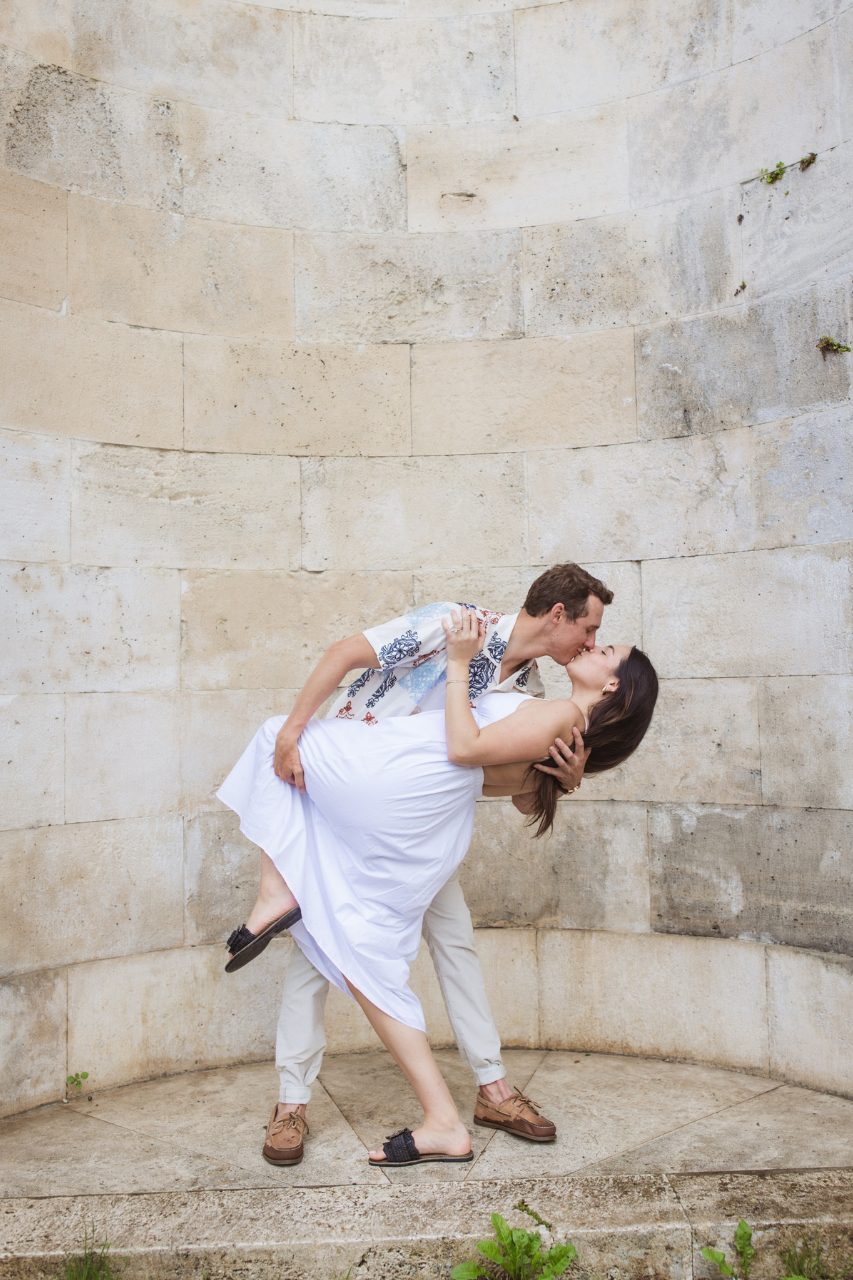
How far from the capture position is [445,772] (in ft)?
11.4

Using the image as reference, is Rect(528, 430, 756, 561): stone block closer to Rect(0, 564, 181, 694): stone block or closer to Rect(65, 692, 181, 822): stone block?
Rect(0, 564, 181, 694): stone block

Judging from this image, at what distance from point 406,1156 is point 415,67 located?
451cm

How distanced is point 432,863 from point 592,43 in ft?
12.4

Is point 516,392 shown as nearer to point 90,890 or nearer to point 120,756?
point 120,756

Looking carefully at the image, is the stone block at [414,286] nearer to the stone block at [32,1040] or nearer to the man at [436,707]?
the man at [436,707]

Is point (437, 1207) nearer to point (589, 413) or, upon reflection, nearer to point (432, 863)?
point (432, 863)

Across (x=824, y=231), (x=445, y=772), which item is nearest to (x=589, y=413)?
(x=824, y=231)

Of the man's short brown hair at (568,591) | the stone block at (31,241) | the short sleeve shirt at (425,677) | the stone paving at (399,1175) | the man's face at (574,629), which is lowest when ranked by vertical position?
the stone paving at (399,1175)

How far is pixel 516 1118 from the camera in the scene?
3.66 meters

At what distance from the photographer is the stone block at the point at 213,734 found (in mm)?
4609

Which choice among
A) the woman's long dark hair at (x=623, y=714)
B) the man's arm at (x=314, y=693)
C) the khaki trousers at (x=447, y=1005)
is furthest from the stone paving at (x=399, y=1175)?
the man's arm at (x=314, y=693)

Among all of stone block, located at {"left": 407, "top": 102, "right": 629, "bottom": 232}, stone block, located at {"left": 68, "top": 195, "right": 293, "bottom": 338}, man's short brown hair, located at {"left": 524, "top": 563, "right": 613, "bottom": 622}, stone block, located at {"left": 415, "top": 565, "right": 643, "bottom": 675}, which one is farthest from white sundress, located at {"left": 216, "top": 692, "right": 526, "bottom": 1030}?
stone block, located at {"left": 407, "top": 102, "right": 629, "bottom": 232}

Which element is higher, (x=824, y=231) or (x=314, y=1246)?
(x=824, y=231)

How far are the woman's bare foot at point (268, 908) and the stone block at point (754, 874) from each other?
177cm
